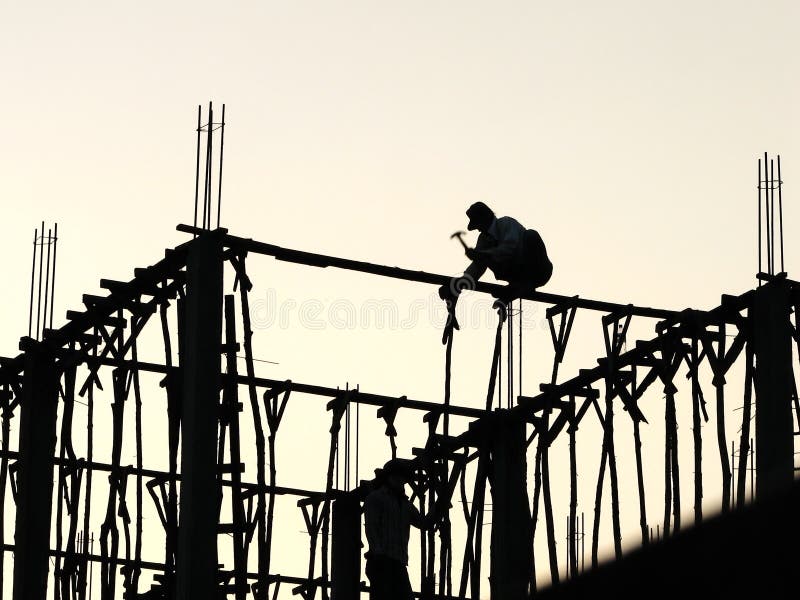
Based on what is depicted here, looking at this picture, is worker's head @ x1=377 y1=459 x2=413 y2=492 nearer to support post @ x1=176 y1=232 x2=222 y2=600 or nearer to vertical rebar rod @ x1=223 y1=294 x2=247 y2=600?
vertical rebar rod @ x1=223 y1=294 x2=247 y2=600

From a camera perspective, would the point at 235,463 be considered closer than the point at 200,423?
No

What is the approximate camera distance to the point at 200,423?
45.8 ft

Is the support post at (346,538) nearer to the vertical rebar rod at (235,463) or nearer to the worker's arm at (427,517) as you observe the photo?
the worker's arm at (427,517)

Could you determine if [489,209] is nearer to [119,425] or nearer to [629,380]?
[629,380]

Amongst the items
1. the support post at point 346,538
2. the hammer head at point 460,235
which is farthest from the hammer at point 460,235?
the support post at point 346,538

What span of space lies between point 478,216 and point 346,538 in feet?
21.0

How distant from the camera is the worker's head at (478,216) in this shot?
50.2ft

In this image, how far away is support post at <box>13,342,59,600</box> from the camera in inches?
664

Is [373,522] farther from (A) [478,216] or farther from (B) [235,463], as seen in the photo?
(A) [478,216]

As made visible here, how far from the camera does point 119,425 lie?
1611cm

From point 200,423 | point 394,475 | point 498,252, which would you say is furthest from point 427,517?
point 200,423

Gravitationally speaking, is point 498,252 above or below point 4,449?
above

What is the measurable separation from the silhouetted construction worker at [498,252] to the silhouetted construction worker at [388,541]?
211 centimetres

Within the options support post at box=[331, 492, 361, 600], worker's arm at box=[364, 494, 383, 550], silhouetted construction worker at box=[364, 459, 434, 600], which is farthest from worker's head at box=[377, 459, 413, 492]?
support post at box=[331, 492, 361, 600]
